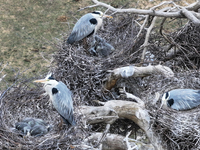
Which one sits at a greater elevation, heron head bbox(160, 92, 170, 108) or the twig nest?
the twig nest

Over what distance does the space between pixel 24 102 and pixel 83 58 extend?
858 mm

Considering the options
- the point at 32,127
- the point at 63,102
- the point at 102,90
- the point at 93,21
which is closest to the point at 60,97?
the point at 63,102

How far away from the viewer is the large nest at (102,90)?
2.70 m

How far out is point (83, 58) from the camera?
11.8 ft

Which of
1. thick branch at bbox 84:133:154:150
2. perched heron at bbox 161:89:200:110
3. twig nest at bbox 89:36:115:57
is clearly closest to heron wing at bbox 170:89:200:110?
perched heron at bbox 161:89:200:110

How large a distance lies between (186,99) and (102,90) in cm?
105

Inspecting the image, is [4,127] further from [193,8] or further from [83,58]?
[193,8]

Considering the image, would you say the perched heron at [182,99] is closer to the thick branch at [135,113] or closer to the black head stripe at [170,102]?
the black head stripe at [170,102]

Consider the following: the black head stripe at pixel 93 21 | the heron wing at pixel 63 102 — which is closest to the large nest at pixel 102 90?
the heron wing at pixel 63 102

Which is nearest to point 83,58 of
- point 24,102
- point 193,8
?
point 24,102

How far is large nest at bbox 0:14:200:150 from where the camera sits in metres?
2.70

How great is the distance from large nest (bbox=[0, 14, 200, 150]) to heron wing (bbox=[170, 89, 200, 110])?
7 cm

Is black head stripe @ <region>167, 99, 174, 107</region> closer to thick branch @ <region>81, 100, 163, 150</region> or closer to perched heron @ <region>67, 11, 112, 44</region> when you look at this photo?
thick branch @ <region>81, 100, 163, 150</region>

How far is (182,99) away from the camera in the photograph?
9.66 ft
